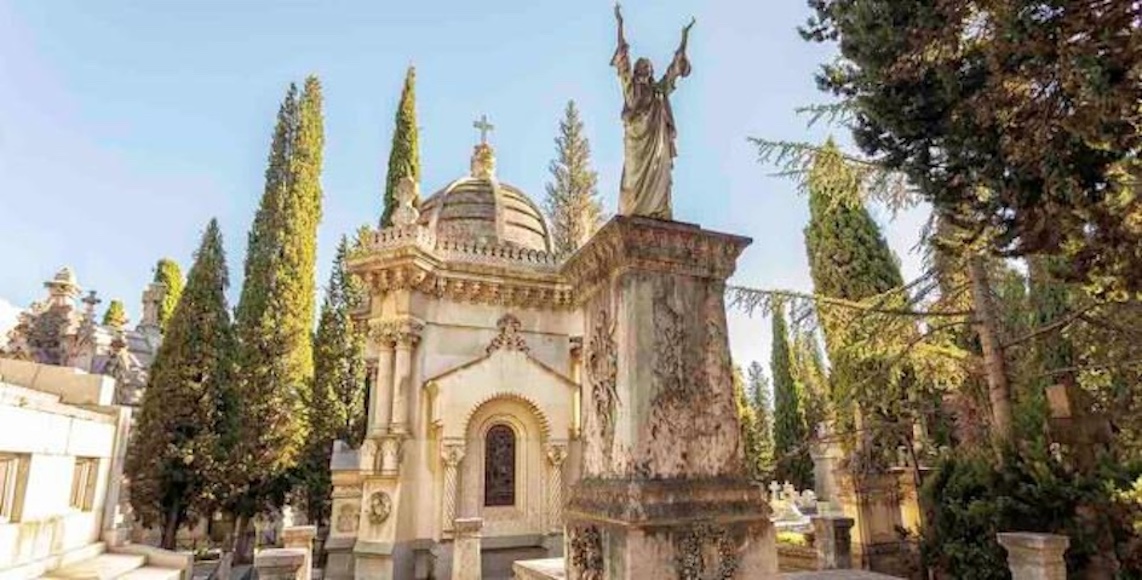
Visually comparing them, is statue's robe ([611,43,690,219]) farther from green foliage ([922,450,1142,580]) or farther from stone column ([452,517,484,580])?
stone column ([452,517,484,580])

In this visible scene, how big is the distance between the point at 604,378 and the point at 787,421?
96.0 feet

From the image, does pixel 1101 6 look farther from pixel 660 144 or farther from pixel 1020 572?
pixel 1020 572

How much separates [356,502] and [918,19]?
42.4ft

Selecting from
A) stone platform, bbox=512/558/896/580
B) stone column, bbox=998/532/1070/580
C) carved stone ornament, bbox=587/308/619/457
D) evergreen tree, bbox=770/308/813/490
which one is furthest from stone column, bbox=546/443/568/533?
evergreen tree, bbox=770/308/813/490

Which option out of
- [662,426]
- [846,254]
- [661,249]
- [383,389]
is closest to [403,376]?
[383,389]

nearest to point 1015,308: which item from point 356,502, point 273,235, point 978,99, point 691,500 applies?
point 978,99

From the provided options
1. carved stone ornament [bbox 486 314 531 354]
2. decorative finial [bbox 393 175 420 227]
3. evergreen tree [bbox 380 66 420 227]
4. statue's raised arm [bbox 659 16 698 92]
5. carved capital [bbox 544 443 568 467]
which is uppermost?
evergreen tree [bbox 380 66 420 227]

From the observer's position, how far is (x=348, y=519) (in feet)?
42.9

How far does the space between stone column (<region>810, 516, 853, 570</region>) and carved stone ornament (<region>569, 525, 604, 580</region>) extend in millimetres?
6388

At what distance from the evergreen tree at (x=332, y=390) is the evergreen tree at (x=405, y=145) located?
163 inches

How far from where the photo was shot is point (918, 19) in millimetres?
4332

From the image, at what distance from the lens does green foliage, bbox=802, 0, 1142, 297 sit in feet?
12.0

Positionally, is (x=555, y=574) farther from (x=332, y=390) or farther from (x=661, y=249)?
(x=332, y=390)

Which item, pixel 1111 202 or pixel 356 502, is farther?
pixel 356 502
